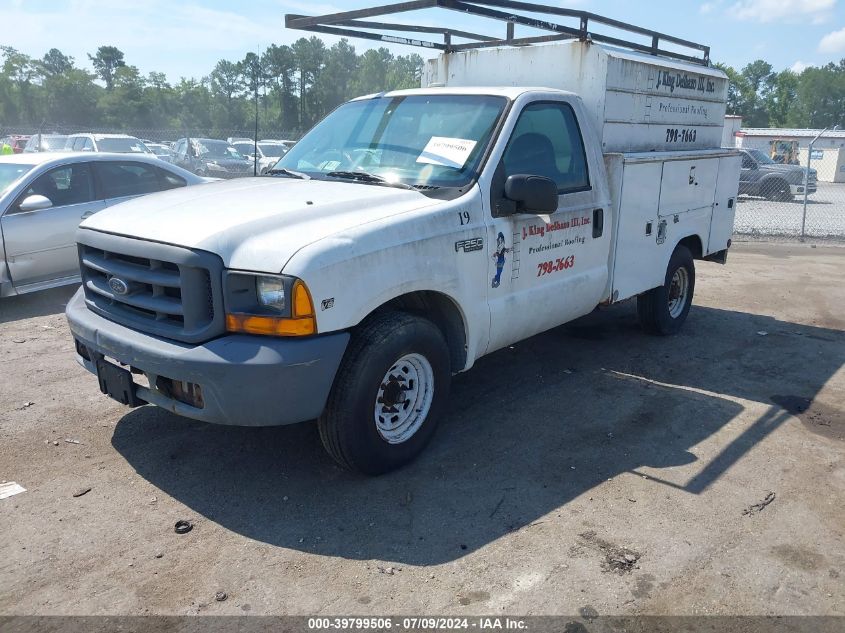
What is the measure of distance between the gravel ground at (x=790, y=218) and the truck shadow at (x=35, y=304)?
40.2 ft

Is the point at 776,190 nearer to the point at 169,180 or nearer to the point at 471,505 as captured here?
the point at 169,180

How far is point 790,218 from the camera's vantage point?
1928 centimetres

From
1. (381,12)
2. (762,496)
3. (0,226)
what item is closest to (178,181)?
(0,226)

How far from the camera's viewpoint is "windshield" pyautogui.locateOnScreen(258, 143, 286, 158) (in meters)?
24.5

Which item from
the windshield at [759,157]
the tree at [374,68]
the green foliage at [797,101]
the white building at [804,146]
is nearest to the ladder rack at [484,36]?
the windshield at [759,157]

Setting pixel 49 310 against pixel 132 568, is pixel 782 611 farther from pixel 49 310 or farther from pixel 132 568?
pixel 49 310

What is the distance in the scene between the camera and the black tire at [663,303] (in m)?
6.65

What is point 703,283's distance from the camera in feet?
32.0

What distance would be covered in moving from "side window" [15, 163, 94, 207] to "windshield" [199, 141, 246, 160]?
47.5 ft

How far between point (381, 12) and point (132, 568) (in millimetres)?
3621

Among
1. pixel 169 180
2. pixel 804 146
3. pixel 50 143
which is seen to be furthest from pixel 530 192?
pixel 804 146

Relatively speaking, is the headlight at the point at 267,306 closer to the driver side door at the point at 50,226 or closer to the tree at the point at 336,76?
the driver side door at the point at 50,226

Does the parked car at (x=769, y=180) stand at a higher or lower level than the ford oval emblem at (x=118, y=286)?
lower

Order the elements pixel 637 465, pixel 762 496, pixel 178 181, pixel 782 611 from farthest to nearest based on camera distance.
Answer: pixel 178 181
pixel 637 465
pixel 762 496
pixel 782 611
